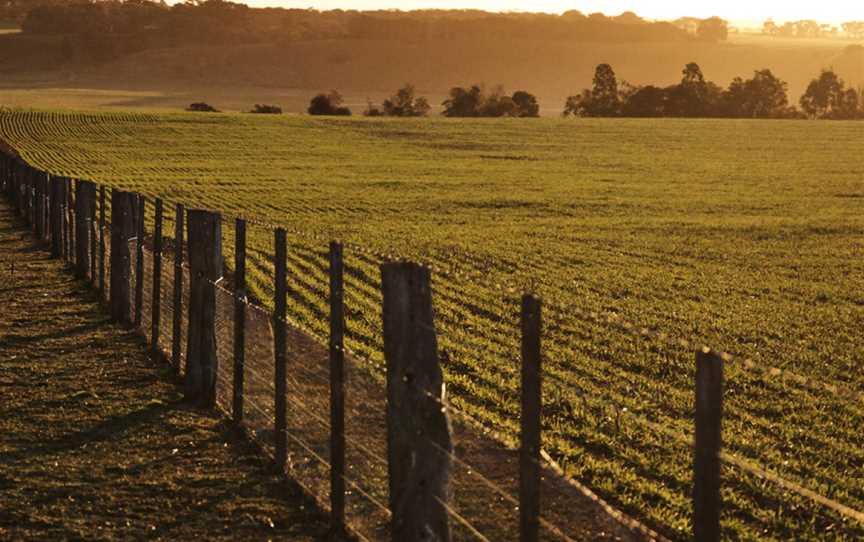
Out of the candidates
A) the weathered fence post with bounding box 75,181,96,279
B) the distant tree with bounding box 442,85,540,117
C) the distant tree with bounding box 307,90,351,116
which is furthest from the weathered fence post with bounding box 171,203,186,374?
the distant tree with bounding box 442,85,540,117

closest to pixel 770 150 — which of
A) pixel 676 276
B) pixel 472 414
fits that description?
pixel 676 276

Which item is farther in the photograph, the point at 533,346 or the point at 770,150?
the point at 770,150

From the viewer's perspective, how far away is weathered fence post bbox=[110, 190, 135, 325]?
1523 centimetres

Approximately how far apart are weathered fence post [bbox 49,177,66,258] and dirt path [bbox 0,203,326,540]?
7.30 meters

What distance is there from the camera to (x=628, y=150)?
7194 centimetres

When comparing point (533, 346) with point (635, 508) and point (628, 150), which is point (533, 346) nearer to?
point (635, 508)

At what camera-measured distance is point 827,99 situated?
15025 cm

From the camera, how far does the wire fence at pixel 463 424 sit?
7965 mm

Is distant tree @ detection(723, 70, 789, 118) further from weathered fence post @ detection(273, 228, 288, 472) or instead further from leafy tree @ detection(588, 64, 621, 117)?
weathered fence post @ detection(273, 228, 288, 472)

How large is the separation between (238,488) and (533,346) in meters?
3.67

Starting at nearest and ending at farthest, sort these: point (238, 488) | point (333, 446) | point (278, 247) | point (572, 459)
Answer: point (333, 446)
point (238, 488)
point (278, 247)
point (572, 459)

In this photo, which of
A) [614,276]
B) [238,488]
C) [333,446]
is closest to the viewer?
[333,446]

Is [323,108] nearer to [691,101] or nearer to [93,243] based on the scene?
[691,101]

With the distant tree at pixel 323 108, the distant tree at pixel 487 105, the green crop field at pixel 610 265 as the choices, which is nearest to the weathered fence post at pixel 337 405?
the green crop field at pixel 610 265
